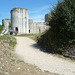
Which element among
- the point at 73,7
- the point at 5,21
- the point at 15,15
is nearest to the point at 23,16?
the point at 15,15

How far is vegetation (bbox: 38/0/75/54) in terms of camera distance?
6961 mm

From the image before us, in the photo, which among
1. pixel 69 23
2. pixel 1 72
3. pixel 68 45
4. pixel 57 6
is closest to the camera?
pixel 1 72

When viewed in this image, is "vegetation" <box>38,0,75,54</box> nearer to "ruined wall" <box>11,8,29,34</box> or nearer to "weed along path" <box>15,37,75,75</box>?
"weed along path" <box>15,37,75,75</box>

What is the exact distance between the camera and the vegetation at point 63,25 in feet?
22.8

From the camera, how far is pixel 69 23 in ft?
22.6

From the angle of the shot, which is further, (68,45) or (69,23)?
(68,45)

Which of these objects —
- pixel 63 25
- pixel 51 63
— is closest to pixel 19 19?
pixel 63 25

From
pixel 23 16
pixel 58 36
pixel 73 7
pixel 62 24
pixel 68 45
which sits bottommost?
pixel 68 45

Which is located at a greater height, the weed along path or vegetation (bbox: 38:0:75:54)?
vegetation (bbox: 38:0:75:54)

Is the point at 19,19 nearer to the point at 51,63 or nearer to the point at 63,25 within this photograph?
the point at 63,25

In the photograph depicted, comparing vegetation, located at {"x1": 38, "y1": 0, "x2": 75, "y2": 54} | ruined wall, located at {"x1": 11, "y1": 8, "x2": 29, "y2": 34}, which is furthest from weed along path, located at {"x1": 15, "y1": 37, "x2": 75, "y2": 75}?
ruined wall, located at {"x1": 11, "y1": 8, "x2": 29, "y2": 34}

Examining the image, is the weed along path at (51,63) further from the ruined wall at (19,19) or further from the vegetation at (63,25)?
the ruined wall at (19,19)

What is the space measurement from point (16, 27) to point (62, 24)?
733 inches

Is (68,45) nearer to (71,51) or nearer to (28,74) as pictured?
(71,51)
